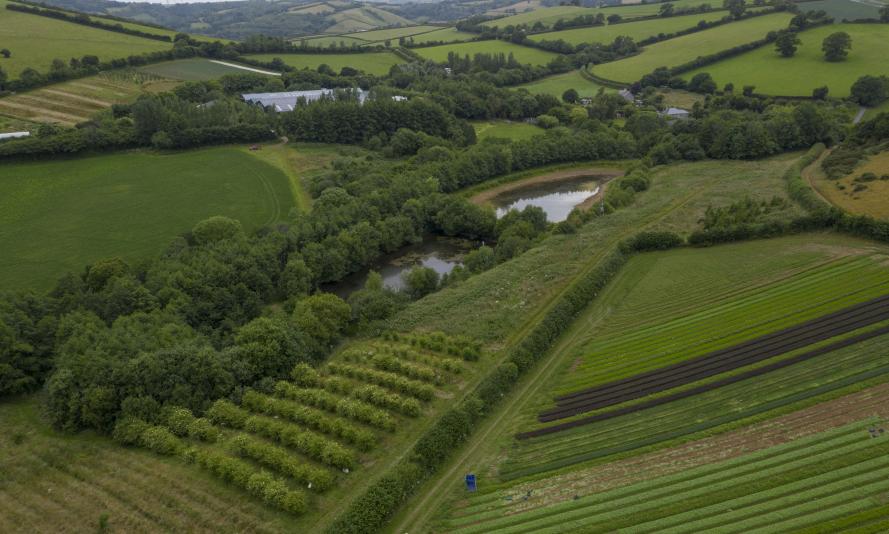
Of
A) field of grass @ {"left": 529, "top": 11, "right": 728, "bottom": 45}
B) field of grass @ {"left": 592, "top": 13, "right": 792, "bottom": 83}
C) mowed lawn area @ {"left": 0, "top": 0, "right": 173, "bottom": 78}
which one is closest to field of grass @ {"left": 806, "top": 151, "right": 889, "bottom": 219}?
field of grass @ {"left": 592, "top": 13, "right": 792, "bottom": 83}

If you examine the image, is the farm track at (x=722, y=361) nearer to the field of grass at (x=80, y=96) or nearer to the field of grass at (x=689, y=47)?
the field of grass at (x=80, y=96)

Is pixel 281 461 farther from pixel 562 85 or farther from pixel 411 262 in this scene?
pixel 562 85

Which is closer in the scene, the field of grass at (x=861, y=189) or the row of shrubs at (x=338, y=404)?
the row of shrubs at (x=338, y=404)

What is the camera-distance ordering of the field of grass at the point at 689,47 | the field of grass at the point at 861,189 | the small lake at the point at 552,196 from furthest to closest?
the field of grass at the point at 689,47 < the small lake at the point at 552,196 < the field of grass at the point at 861,189

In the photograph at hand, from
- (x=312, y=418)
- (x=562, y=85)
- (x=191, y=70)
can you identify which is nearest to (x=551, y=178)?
(x=562, y=85)

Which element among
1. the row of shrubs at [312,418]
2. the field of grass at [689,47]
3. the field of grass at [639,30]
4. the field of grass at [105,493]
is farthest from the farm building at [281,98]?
the field of grass at [105,493]

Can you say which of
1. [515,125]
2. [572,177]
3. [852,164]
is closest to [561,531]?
[852,164]

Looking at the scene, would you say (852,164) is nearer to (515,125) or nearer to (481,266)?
(481,266)
